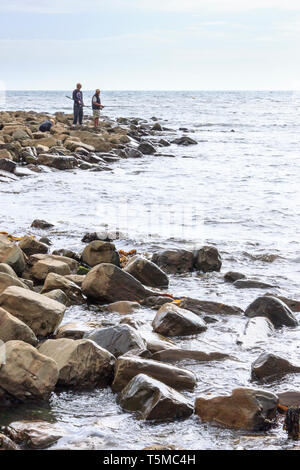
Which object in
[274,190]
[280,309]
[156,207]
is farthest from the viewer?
[274,190]

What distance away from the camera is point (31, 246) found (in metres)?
6.60

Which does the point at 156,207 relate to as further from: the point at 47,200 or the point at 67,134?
the point at 67,134

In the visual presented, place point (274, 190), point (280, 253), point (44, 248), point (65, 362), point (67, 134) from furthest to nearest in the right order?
point (67, 134)
point (274, 190)
point (280, 253)
point (44, 248)
point (65, 362)

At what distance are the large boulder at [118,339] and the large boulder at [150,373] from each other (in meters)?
0.31

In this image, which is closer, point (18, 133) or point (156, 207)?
point (156, 207)

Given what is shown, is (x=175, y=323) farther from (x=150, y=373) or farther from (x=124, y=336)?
(x=150, y=373)

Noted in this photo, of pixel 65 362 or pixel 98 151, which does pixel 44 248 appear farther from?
pixel 98 151

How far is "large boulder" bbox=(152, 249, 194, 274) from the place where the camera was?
21.6 feet

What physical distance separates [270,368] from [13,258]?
112 inches

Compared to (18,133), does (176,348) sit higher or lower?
lower

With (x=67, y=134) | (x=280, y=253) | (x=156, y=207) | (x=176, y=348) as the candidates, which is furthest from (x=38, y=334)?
(x=67, y=134)

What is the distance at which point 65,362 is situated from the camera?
Result: 374 cm

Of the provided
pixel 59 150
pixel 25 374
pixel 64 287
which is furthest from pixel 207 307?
pixel 59 150

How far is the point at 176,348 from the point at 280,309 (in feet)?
3.86
